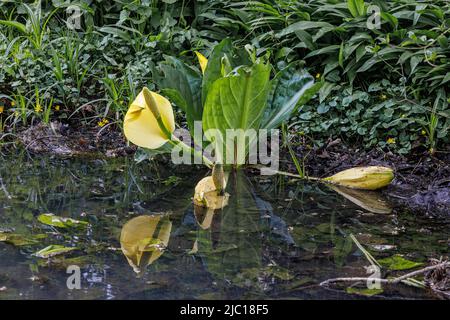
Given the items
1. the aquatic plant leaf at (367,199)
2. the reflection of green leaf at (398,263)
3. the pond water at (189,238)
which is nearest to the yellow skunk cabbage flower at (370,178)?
the aquatic plant leaf at (367,199)

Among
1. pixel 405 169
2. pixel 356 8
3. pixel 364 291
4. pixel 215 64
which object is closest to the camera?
pixel 364 291

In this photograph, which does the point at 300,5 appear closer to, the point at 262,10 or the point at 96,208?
the point at 262,10

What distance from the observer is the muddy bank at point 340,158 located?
8.51 feet

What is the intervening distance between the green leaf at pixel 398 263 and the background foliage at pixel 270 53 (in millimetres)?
1490

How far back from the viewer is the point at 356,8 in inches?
148

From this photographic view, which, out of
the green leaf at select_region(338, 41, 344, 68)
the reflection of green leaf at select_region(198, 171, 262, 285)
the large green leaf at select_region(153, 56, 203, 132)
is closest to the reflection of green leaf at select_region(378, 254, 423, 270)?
the reflection of green leaf at select_region(198, 171, 262, 285)

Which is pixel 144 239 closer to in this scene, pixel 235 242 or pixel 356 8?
pixel 235 242

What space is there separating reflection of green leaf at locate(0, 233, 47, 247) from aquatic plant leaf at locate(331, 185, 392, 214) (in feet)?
4.20

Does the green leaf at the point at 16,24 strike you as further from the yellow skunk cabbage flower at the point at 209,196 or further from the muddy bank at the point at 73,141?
the yellow skunk cabbage flower at the point at 209,196

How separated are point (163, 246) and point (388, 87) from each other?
2.09 m

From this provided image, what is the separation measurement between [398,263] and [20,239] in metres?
1.20

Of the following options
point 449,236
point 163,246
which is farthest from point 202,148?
point 449,236

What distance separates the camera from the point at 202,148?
9.33 feet

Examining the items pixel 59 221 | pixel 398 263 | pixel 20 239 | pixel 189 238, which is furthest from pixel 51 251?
pixel 398 263
